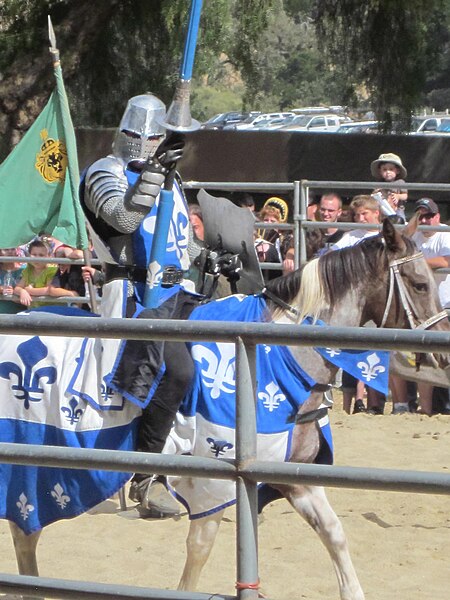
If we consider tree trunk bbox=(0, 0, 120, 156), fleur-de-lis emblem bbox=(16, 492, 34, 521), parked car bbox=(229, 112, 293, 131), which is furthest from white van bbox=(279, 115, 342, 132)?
fleur-de-lis emblem bbox=(16, 492, 34, 521)

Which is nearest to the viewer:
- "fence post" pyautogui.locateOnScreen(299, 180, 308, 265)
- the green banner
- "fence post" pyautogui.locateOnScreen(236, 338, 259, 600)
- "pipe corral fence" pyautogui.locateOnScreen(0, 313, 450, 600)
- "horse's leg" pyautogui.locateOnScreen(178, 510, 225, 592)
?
"pipe corral fence" pyautogui.locateOnScreen(0, 313, 450, 600)

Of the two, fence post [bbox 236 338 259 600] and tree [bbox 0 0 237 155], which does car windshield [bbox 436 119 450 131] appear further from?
fence post [bbox 236 338 259 600]

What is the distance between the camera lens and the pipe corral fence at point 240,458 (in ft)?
8.34

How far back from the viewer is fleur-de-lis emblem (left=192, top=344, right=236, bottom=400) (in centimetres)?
406

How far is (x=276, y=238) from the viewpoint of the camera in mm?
8695

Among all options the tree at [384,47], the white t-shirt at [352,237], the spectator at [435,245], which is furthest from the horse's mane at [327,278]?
the tree at [384,47]

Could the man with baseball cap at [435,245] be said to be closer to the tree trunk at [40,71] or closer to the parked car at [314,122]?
the tree trunk at [40,71]

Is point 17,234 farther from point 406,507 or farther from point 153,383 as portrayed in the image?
point 406,507

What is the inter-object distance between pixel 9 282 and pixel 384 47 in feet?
21.0

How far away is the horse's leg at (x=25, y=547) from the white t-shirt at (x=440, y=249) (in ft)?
14.0

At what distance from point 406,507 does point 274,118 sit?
107ft

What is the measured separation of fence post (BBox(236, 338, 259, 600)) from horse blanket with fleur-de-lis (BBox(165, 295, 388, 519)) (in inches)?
50.9

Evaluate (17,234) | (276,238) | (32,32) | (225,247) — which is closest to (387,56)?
(32,32)

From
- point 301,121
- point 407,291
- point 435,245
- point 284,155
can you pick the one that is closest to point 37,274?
point 435,245
